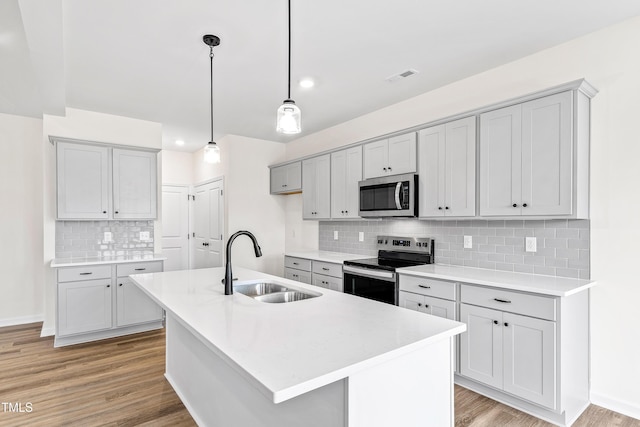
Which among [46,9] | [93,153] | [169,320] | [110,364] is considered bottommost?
[110,364]

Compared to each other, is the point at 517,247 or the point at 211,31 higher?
the point at 211,31

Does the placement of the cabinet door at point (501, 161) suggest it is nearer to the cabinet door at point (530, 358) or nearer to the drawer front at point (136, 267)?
the cabinet door at point (530, 358)

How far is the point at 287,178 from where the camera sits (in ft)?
16.9

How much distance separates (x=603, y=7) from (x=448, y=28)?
0.90 m

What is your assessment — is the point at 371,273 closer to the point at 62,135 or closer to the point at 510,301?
the point at 510,301

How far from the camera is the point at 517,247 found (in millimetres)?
2848

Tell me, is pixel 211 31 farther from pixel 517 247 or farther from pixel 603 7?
pixel 517 247

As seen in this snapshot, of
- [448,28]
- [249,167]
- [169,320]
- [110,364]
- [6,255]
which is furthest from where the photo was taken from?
[249,167]

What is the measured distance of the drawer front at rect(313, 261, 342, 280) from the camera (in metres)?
3.80

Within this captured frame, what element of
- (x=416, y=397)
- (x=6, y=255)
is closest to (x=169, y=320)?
(x=416, y=397)

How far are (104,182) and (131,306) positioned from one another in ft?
4.74

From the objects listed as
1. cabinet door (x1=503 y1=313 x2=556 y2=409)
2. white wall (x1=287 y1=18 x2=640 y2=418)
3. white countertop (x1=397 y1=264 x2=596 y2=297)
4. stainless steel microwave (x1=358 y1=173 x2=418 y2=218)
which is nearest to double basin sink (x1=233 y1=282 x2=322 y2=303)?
white countertop (x1=397 y1=264 x2=596 y2=297)

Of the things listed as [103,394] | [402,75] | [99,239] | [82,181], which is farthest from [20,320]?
[402,75]

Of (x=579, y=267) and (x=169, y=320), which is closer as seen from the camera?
(x=579, y=267)
